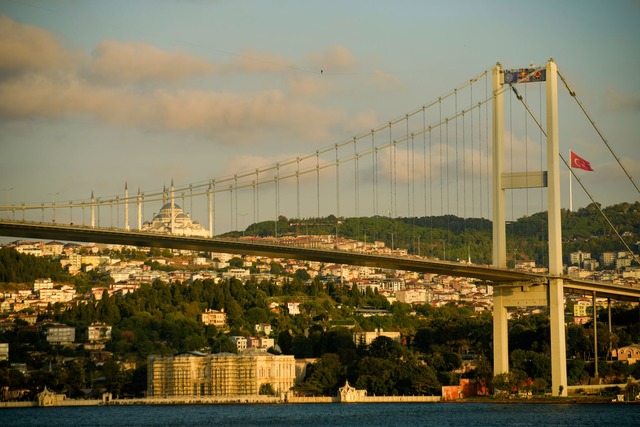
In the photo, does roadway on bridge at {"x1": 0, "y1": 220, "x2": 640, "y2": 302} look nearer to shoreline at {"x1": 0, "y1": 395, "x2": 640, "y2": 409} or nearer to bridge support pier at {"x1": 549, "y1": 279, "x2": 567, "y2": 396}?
bridge support pier at {"x1": 549, "y1": 279, "x2": 567, "y2": 396}

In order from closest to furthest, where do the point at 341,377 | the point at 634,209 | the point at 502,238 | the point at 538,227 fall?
the point at 502,238 < the point at 341,377 < the point at 538,227 < the point at 634,209

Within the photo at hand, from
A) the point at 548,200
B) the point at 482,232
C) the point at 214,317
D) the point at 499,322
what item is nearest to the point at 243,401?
the point at 499,322

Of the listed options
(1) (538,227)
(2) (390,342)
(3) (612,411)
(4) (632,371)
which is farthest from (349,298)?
(3) (612,411)

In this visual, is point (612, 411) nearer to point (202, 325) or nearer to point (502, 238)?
point (502, 238)

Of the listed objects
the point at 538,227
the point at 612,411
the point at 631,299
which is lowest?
the point at 612,411

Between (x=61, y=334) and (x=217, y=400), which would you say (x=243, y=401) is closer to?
(x=217, y=400)

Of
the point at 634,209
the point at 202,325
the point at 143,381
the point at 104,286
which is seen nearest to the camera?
the point at 143,381

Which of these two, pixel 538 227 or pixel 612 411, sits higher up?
pixel 538 227
